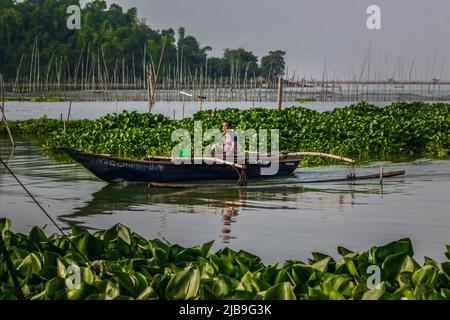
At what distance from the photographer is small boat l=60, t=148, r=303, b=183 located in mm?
15984

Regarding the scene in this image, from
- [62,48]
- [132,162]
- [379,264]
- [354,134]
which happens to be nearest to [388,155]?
[354,134]

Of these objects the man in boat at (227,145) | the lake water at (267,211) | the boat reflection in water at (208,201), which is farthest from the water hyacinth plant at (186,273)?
the man in boat at (227,145)

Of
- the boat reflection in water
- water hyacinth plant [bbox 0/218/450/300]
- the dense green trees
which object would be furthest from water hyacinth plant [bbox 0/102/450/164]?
the dense green trees

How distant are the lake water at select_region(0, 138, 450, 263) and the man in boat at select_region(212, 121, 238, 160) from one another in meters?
0.97

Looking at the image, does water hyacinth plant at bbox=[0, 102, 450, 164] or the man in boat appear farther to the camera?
water hyacinth plant at bbox=[0, 102, 450, 164]

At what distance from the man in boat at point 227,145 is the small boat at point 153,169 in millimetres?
440

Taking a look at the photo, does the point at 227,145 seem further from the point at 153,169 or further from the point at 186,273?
the point at 186,273

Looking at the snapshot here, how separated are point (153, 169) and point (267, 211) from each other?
10.8 feet

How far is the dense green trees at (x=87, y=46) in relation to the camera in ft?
348

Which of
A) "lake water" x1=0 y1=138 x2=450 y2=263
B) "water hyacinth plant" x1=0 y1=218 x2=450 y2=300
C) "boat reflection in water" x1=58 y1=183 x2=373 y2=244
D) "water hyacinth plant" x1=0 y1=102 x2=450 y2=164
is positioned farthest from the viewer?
"water hyacinth plant" x1=0 y1=102 x2=450 y2=164

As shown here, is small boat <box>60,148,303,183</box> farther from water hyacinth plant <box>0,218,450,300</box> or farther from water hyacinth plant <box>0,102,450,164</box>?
water hyacinth plant <box>0,218,450,300</box>

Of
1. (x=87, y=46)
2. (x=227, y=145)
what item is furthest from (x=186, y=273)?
(x=87, y=46)

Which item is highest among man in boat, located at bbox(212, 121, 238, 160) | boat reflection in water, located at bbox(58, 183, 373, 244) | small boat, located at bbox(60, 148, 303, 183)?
man in boat, located at bbox(212, 121, 238, 160)
